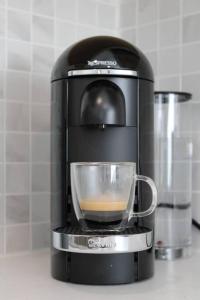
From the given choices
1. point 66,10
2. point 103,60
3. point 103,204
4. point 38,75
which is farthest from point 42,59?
point 103,204

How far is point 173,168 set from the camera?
3.93ft

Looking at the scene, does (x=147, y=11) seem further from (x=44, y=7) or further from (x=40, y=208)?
(x=40, y=208)

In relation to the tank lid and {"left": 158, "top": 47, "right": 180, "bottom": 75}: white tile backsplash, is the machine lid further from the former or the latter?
{"left": 158, "top": 47, "right": 180, "bottom": 75}: white tile backsplash

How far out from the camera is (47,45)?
124cm

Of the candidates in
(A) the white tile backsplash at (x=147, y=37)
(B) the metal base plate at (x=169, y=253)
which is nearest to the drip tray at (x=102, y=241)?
(B) the metal base plate at (x=169, y=253)

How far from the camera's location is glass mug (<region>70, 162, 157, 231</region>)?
88 cm

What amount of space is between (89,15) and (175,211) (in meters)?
0.52

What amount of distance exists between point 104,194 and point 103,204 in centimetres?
2

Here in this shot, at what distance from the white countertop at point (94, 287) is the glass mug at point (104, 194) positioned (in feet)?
0.32

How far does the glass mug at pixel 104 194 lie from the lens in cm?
88

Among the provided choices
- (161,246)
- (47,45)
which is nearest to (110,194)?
(161,246)

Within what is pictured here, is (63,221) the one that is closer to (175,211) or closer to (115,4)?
(175,211)

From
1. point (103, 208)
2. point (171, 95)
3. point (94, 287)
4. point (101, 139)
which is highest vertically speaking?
point (171, 95)

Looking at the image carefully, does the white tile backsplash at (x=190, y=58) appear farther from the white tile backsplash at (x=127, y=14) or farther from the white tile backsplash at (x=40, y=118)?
the white tile backsplash at (x=40, y=118)
